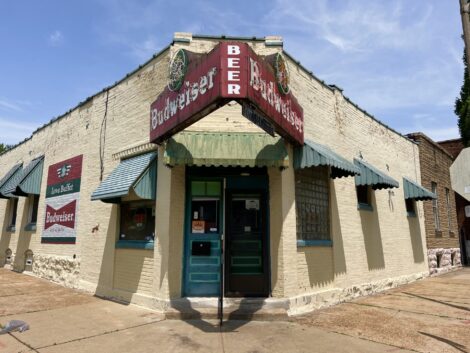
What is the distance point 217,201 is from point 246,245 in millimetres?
1089

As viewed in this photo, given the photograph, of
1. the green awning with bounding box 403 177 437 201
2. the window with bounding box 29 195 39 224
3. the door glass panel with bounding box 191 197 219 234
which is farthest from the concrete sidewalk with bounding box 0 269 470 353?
the window with bounding box 29 195 39 224

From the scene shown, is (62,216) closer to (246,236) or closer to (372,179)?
(246,236)

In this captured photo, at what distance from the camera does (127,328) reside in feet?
20.3

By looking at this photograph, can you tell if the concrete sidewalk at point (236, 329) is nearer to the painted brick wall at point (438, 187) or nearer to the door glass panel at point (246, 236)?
the door glass panel at point (246, 236)

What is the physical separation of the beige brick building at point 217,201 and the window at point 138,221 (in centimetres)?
4

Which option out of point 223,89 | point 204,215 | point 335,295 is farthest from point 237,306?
point 223,89

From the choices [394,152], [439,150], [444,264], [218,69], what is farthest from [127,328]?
[439,150]

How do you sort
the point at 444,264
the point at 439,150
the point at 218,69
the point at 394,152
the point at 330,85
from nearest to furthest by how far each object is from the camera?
the point at 218,69, the point at 330,85, the point at 394,152, the point at 444,264, the point at 439,150

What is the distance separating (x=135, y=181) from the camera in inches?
303

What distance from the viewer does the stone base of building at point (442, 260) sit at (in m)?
14.4

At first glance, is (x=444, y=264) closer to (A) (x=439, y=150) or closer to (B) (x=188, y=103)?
(A) (x=439, y=150)

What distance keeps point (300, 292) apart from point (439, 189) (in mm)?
11896

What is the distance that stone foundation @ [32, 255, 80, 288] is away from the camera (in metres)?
10.3

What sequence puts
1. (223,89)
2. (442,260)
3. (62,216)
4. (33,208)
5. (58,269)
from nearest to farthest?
1. (223,89)
2. (58,269)
3. (62,216)
4. (33,208)
5. (442,260)
